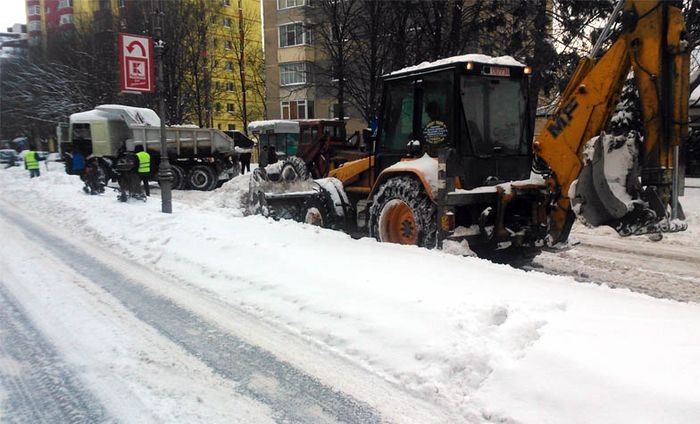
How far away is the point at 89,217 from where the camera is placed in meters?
11.3

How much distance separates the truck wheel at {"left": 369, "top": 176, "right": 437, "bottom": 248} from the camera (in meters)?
6.79

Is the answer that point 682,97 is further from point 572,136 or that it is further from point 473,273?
point 473,273

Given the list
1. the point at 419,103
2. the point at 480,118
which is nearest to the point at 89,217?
the point at 419,103

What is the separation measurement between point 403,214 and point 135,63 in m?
7.58

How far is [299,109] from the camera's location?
38594 mm

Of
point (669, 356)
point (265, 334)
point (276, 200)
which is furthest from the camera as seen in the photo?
point (276, 200)

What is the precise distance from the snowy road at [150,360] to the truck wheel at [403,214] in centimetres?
279

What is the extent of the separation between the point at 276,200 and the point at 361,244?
123 inches

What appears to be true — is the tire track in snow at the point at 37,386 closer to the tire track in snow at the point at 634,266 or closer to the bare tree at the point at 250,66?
the tire track in snow at the point at 634,266

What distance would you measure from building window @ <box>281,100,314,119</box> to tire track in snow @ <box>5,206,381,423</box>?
32.9 metres

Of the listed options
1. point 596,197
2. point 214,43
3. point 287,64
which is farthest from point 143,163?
point 287,64

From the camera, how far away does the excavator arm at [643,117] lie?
215 inches

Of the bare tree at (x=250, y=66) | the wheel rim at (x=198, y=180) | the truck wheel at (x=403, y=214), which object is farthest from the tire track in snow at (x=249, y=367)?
the bare tree at (x=250, y=66)

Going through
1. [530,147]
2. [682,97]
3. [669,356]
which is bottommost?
[669,356]
